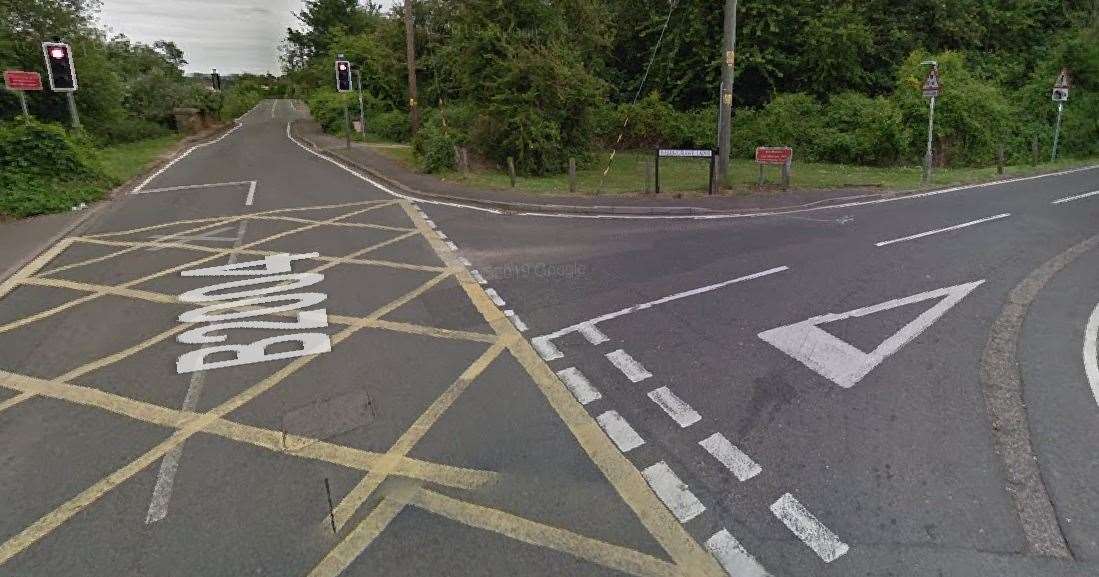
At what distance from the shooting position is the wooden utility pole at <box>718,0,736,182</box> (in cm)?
1287

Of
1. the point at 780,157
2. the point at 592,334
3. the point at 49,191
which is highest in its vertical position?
the point at 780,157

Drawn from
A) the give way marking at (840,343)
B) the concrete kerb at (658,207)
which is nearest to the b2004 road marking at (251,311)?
the give way marking at (840,343)

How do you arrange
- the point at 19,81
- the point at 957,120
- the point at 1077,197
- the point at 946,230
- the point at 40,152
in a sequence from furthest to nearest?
the point at 957,120 < the point at 19,81 < the point at 40,152 < the point at 1077,197 < the point at 946,230

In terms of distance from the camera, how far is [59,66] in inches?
551

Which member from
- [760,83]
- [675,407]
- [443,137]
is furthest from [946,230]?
[760,83]

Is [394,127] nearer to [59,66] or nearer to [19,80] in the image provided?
[59,66]

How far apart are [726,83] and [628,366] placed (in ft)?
34.4

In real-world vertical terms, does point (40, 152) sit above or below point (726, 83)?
below

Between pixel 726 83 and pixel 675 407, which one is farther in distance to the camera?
pixel 726 83

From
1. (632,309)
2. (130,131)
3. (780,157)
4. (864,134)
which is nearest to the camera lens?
(632,309)

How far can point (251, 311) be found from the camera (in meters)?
6.14

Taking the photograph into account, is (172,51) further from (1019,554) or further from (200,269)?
(1019,554)

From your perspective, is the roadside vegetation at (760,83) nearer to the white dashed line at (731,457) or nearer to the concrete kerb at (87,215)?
the concrete kerb at (87,215)

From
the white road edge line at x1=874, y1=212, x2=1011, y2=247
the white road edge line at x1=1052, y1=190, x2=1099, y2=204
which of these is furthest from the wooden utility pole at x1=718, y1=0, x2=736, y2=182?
the white road edge line at x1=1052, y1=190, x2=1099, y2=204
